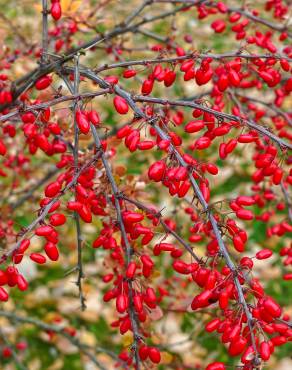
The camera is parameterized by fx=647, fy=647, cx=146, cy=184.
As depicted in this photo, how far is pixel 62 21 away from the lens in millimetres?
3045

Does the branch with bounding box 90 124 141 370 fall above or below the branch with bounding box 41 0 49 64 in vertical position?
below

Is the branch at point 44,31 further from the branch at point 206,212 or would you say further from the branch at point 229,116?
the branch at point 229,116

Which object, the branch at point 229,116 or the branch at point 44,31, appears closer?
the branch at point 229,116

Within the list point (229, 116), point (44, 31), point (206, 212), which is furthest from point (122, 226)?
point (44, 31)

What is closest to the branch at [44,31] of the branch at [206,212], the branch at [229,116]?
the branch at [206,212]

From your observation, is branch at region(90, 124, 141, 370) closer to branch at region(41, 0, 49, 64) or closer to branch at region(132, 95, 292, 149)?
branch at region(132, 95, 292, 149)

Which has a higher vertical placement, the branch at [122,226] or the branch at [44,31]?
the branch at [44,31]

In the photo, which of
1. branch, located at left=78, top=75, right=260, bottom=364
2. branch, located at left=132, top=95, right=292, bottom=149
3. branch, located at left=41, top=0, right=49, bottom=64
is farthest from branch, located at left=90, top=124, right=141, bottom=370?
branch, located at left=41, top=0, right=49, bottom=64

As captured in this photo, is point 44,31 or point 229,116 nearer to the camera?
point 229,116

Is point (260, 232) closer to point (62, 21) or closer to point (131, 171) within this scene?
point (131, 171)

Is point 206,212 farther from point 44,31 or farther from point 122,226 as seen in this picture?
point 44,31

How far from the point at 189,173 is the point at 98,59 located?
11.9 ft

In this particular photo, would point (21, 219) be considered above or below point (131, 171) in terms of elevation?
below

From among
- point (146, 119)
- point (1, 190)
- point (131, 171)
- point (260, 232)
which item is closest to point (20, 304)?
point (1, 190)
